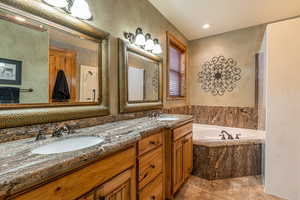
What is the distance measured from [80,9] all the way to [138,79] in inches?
38.8

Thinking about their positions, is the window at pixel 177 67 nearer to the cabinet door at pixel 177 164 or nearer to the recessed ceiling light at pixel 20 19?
the cabinet door at pixel 177 164

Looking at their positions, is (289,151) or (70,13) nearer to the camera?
(70,13)

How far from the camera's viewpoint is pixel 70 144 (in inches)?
38.5

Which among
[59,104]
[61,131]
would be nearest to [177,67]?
[59,104]

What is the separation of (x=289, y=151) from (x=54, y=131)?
7.82 feet

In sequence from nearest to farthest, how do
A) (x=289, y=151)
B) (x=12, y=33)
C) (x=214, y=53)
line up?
1. (x=12, y=33)
2. (x=289, y=151)
3. (x=214, y=53)

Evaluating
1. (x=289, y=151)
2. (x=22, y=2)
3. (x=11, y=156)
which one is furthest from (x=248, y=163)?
(x=22, y=2)

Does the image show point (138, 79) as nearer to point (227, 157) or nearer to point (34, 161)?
point (34, 161)

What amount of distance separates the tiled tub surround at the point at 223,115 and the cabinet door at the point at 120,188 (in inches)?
62.7

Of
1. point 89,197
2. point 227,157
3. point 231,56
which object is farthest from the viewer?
point 231,56

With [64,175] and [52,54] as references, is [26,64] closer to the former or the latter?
[52,54]

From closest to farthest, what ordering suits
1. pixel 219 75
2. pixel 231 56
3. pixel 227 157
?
pixel 227 157, pixel 231 56, pixel 219 75

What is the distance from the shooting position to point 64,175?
62 cm

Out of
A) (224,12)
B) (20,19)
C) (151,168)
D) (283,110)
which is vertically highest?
(224,12)
